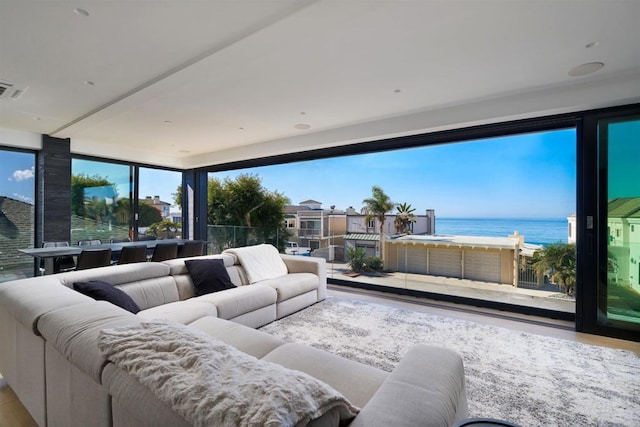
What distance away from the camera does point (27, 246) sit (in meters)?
5.15

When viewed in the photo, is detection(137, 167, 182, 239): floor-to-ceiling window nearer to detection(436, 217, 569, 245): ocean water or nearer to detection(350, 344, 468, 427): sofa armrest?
detection(436, 217, 569, 245): ocean water

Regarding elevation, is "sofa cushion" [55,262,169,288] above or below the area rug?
above

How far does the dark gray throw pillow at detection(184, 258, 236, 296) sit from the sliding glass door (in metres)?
4.12

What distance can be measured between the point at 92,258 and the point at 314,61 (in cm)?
354

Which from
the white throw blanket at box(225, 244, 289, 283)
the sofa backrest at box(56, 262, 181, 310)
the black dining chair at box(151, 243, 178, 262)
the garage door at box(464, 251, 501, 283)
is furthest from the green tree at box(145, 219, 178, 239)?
the garage door at box(464, 251, 501, 283)

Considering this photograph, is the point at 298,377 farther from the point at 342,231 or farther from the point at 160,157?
the point at 160,157

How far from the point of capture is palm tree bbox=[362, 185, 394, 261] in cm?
538

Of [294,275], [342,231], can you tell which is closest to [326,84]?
[294,275]

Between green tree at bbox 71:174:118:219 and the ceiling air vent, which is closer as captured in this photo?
the ceiling air vent

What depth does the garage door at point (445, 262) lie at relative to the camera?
453 cm

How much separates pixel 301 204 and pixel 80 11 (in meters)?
4.98

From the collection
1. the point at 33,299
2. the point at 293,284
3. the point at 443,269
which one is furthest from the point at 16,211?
the point at 443,269

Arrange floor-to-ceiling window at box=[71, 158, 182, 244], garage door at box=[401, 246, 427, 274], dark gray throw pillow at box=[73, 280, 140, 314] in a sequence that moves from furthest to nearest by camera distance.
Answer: floor-to-ceiling window at box=[71, 158, 182, 244]
garage door at box=[401, 246, 427, 274]
dark gray throw pillow at box=[73, 280, 140, 314]

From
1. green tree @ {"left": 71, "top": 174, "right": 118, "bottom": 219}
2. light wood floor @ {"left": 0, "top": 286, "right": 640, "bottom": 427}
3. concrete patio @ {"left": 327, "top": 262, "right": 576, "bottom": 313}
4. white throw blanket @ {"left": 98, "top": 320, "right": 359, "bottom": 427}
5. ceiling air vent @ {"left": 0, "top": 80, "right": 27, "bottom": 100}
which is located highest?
ceiling air vent @ {"left": 0, "top": 80, "right": 27, "bottom": 100}
